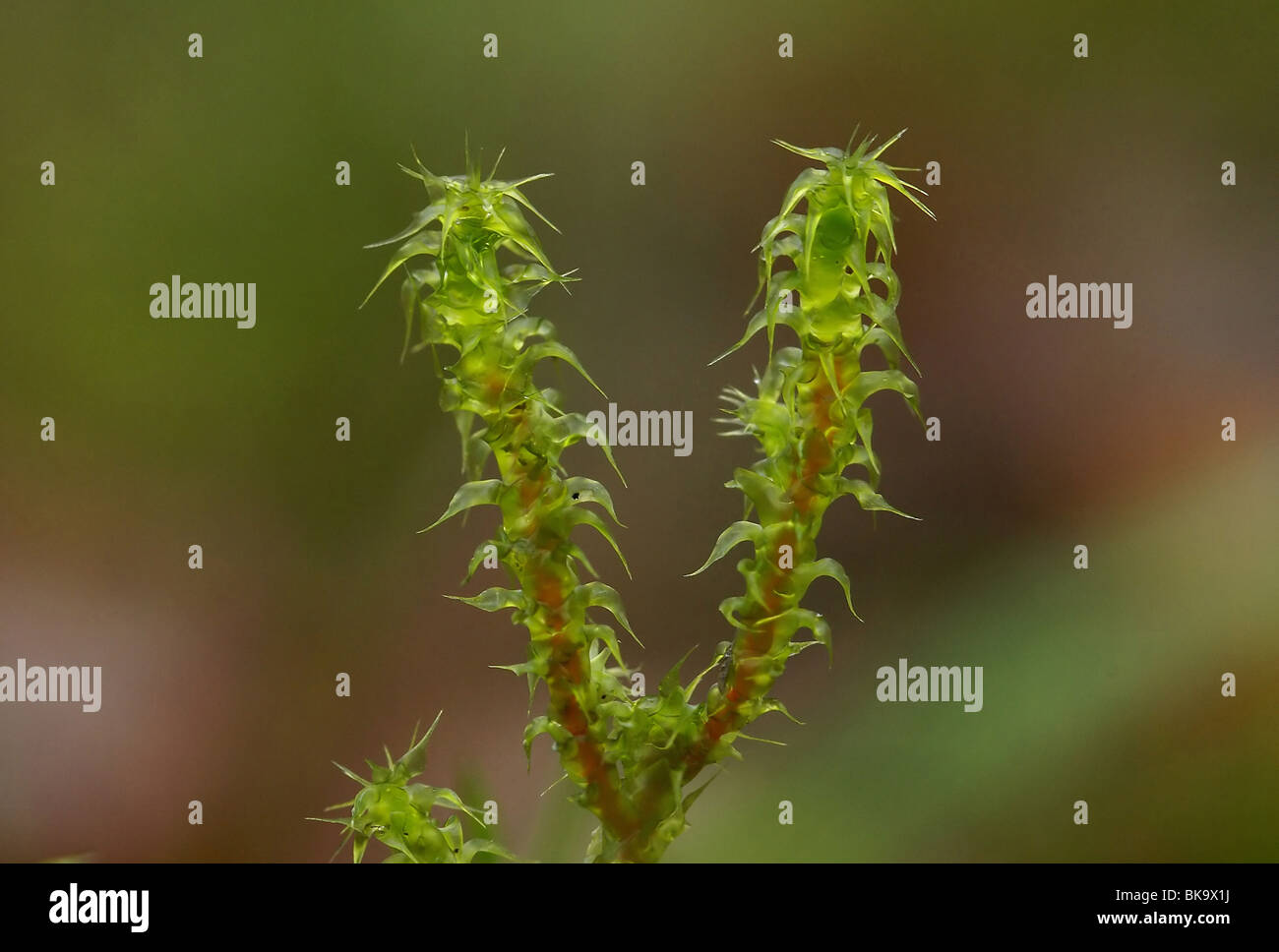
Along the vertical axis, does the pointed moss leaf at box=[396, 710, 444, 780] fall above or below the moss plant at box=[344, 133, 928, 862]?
below

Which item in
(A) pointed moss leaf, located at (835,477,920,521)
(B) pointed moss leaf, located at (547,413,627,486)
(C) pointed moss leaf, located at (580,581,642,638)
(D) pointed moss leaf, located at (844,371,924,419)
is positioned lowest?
(C) pointed moss leaf, located at (580,581,642,638)

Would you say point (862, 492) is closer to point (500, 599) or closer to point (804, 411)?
point (804, 411)

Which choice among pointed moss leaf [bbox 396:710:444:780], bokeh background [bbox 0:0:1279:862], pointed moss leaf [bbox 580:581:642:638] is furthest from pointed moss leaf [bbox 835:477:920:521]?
bokeh background [bbox 0:0:1279:862]

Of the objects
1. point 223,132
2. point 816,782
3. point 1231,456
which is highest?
point 223,132

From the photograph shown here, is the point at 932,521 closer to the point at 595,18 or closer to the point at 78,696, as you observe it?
the point at 595,18

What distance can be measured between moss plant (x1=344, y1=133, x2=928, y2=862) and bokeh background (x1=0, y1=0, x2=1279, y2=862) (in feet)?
0.87

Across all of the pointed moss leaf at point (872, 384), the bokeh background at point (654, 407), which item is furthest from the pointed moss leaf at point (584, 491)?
the bokeh background at point (654, 407)

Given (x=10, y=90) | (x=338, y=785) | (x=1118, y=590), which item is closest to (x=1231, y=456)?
(x=1118, y=590)

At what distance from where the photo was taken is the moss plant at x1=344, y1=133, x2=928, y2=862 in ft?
1.26

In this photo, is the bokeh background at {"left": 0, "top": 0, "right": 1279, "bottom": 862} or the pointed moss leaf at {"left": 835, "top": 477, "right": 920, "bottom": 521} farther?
the bokeh background at {"left": 0, "top": 0, "right": 1279, "bottom": 862}

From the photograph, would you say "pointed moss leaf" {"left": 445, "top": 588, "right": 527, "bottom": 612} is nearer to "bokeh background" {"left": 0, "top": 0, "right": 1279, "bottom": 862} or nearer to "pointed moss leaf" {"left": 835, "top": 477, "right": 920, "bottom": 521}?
"pointed moss leaf" {"left": 835, "top": 477, "right": 920, "bottom": 521}

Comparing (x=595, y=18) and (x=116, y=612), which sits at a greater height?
(x=595, y=18)

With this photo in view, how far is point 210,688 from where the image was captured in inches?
29.1

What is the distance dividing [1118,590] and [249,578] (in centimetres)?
62
